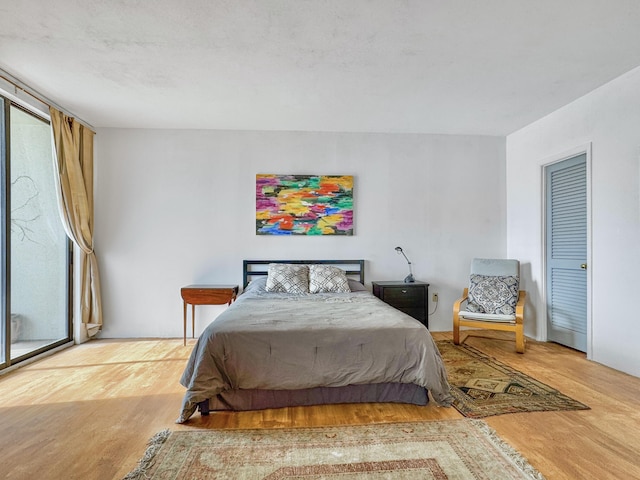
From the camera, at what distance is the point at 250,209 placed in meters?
4.76

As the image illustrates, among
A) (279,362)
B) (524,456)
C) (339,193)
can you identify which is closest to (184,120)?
(339,193)

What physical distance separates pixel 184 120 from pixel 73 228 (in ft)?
5.76

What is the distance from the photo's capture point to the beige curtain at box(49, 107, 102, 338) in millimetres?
3971

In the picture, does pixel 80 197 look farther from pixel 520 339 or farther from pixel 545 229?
pixel 545 229

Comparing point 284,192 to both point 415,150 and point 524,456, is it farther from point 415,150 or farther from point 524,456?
point 524,456

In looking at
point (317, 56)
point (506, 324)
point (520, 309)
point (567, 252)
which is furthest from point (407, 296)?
point (317, 56)

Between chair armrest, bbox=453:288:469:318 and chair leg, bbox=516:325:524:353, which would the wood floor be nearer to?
chair leg, bbox=516:325:524:353

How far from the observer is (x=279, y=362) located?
246cm

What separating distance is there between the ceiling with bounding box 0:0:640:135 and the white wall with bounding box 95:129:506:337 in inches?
21.1

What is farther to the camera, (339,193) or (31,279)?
(339,193)

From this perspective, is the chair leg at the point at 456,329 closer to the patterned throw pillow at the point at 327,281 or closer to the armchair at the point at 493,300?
the armchair at the point at 493,300

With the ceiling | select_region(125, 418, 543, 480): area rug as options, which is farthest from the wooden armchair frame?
the ceiling

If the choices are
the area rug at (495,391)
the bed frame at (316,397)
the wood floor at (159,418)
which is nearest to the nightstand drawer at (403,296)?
the area rug at (495,391)

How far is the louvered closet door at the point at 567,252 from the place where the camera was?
3.86 metres
